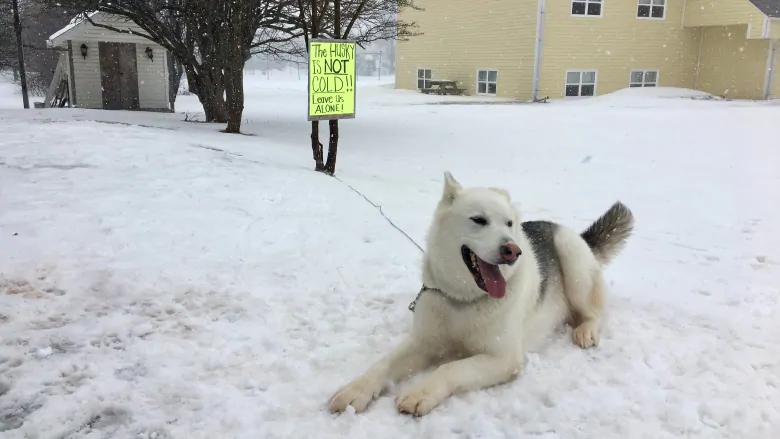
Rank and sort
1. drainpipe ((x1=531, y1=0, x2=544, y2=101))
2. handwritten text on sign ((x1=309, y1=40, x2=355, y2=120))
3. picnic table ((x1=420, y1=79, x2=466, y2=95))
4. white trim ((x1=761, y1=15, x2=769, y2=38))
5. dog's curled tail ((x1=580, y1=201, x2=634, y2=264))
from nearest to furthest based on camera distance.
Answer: dog's curled tail ((x1=580, y1=201, x2=634, y2=264)), handwritten text on sign ((x1=309, y1=40, x2=355, y2=120)), white trim ((x1=761, y1=15, x2=769, y2=38)), drainpipe ((x1=531, y1=0, x2=544, y2=101)), picnic table ((x1=420, y1=79, x2=466, y2=95))

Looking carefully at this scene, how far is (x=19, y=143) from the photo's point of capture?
8891mm


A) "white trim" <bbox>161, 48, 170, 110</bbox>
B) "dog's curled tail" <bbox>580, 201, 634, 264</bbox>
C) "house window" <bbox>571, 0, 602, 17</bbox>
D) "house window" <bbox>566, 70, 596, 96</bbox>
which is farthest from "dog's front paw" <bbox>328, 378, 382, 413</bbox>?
"house window" <bbox>571, 0, 602, 17</bbox>

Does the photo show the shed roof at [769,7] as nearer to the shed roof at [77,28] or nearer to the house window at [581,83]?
the house window at [581,83]

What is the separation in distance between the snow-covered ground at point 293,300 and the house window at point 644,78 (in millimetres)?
20410

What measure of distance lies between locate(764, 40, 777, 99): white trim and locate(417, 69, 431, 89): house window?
17836 millimetres

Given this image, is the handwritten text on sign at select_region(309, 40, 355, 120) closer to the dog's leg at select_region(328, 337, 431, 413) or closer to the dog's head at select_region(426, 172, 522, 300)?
the dog's head at select_region(426, 172, 522, 300)

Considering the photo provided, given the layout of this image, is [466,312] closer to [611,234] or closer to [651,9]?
[611,234]

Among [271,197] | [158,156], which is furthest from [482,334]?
[158,156]

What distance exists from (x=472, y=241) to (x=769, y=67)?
30.4m

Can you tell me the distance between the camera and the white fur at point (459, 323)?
2.93 meters

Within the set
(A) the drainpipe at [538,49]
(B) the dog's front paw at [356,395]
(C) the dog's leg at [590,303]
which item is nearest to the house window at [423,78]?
(A) the drainpipe at [538,49]

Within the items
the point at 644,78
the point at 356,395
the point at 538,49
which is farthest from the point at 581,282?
the point at 644,78

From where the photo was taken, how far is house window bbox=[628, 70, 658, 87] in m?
28.7

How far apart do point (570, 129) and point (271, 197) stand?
1194cm
